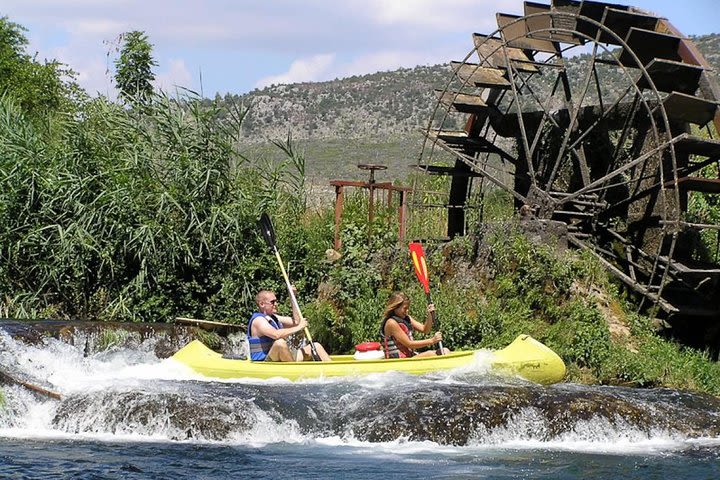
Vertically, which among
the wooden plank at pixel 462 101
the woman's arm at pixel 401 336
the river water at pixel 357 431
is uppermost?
the wooden plank at pixel 462 101

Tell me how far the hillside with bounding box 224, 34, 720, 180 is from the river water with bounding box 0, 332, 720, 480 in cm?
3829

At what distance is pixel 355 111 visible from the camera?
2564 inches

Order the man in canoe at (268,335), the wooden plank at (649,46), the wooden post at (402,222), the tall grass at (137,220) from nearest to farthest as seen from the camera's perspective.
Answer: the man in canoe at (268,335), the wooden plank at (649,46), the tall grass at (137,220), the wooden post at (402,222)

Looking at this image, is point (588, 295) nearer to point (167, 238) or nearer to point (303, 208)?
point (303, 208)

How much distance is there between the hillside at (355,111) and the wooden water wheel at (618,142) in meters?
31.1

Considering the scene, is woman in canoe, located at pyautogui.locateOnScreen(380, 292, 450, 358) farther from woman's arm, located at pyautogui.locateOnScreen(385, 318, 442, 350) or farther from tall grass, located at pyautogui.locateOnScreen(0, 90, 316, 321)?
tall grass, located at pyautogui.locateOnScreen(0, 90, 316, 321)

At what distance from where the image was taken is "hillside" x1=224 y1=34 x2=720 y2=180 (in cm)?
5325

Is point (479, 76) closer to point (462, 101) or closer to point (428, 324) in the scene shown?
point (462, 101)

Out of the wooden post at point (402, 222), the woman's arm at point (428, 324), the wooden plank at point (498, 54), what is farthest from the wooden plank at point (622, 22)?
the woman's arm at point (428, 324)

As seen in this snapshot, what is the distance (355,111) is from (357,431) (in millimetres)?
55641

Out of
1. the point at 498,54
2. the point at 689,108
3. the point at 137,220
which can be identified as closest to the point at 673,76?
the point at 689,108

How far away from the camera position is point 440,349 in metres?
12.7

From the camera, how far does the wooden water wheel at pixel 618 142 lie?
1515 centimetres

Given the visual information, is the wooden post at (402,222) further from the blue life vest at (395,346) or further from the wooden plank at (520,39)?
the blue life vest at (395,346)
